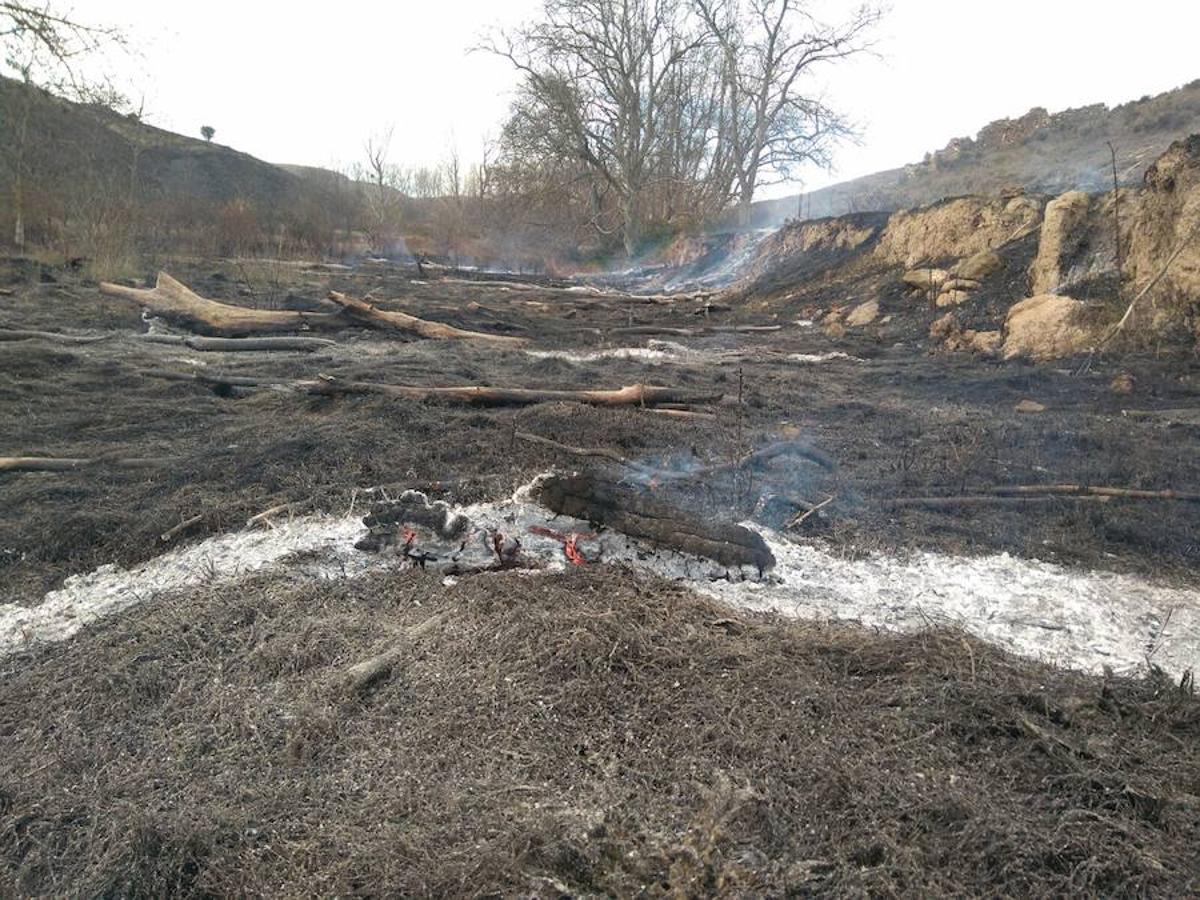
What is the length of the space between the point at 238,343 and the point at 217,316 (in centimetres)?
117

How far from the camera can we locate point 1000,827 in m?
1.70

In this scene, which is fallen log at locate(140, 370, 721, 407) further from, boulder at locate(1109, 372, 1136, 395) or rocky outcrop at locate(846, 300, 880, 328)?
rocky outcrop at locate(846, 300, 880, 328)

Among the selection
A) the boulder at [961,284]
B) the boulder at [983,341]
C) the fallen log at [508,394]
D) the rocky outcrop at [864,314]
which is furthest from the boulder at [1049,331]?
the fallen log at [508,394]

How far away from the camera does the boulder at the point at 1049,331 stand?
8.06 meters

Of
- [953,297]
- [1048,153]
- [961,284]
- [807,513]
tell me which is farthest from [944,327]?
[1048,153]

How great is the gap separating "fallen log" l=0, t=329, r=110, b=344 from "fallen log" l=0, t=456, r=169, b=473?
4680 millimetres

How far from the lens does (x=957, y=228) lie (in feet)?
42.6

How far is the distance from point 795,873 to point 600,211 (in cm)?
3343

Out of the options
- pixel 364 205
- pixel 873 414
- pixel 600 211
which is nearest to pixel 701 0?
pixel 600 211

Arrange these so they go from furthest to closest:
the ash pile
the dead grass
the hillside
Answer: the hillside, the ash pile, the dead grass

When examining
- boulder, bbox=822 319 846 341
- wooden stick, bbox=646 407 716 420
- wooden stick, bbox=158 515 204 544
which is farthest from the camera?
boulder, bbox=822 319 846 341

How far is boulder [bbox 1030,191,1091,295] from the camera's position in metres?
9.42

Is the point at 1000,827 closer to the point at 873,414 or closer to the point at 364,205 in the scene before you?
the point at 873,414

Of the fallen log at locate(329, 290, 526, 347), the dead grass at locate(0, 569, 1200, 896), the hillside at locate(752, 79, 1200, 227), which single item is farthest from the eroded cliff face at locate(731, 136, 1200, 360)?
the dead grass at locate(0, 569, 1200, 896)
